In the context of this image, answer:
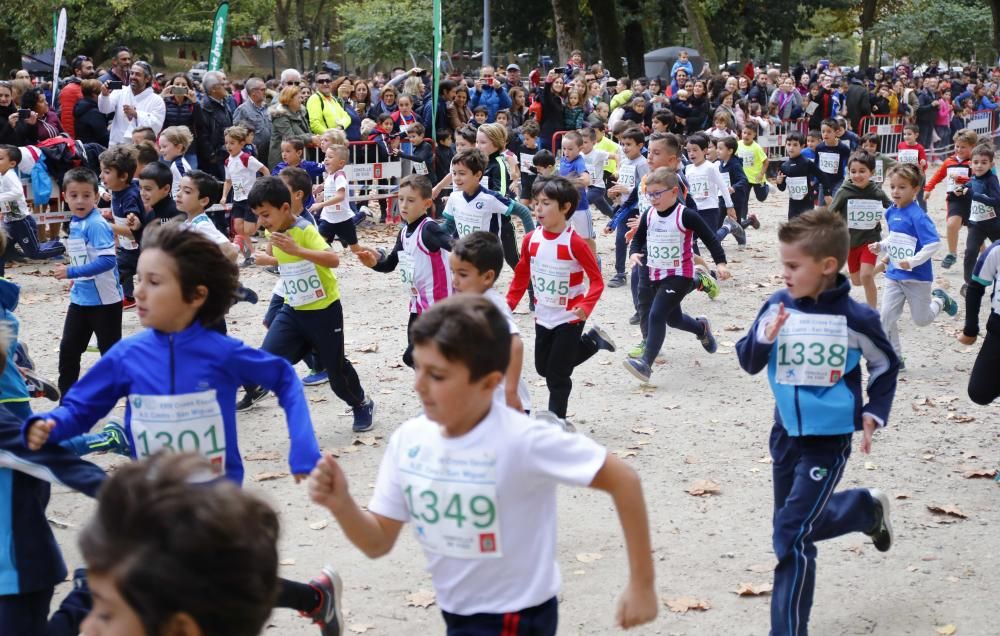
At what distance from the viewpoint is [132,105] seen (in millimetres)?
15070

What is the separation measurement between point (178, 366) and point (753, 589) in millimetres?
2865

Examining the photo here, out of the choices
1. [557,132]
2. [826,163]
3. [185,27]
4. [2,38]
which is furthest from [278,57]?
[826,163]

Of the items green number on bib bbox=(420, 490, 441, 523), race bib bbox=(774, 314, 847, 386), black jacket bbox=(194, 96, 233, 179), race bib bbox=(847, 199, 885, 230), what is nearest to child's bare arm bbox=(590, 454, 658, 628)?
green number on bib bbox=(420, 490, 441, 523)

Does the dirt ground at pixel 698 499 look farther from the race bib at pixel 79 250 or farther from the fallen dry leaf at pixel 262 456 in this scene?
the race bib at pixel 79 250

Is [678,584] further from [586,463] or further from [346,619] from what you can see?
[586,463]

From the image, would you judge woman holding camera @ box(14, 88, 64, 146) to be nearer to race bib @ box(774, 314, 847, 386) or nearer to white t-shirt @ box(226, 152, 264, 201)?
white t-shirt @ box(226, 152, 264, 201)

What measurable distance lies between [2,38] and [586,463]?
4364 cm

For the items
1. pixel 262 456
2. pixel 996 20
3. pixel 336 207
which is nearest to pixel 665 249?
pixel 262 456

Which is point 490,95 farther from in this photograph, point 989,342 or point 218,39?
point 989,342

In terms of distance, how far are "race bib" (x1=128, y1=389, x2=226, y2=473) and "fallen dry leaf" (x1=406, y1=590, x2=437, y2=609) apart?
152cm

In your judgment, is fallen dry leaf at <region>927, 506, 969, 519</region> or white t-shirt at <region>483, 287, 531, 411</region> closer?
white t-shirt at <region>483, 287, 531, 411</region>

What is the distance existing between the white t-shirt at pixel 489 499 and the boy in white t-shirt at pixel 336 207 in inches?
387

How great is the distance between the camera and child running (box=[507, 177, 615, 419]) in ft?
24.8

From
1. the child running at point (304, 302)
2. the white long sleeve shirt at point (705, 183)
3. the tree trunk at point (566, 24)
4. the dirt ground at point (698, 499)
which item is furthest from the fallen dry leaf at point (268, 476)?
the tree trunk at point (566, 24)
